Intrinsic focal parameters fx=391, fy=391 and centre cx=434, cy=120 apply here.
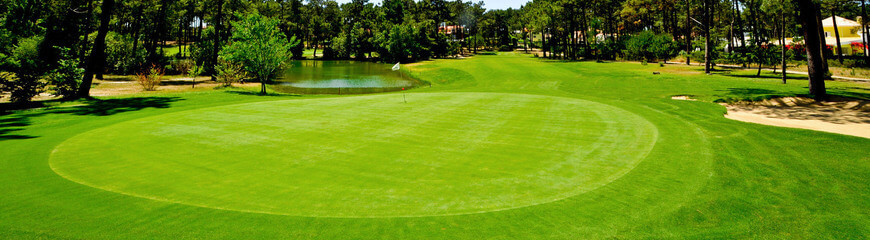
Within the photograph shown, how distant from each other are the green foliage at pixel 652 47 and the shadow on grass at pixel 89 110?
61759 millimetres

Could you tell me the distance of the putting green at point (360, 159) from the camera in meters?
8.03

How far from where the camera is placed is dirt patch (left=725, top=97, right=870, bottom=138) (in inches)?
587

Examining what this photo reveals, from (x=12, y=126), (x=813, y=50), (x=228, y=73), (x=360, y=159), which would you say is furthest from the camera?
(x=228, y=73)

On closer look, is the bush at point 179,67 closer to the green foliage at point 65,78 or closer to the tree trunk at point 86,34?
the tree trunk at point 86,34

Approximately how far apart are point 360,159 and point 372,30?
98040mm

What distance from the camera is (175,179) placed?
9039 mm

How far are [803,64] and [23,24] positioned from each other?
72.5 metres

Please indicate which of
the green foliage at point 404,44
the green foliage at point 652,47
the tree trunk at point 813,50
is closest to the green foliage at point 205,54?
the green foliage at point 404,44

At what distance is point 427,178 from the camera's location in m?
9.23

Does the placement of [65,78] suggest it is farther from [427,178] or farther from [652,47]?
[652,47]

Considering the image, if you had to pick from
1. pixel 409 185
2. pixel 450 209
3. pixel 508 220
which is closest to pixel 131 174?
pixel 409 185

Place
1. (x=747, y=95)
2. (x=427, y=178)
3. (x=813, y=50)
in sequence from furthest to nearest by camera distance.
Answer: (x=747, y=95)
(x=813, y=50)
(x=427, y=178)

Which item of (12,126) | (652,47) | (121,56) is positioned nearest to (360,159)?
(12,126)

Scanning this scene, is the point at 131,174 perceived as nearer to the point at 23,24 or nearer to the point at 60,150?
the point at 60,150
